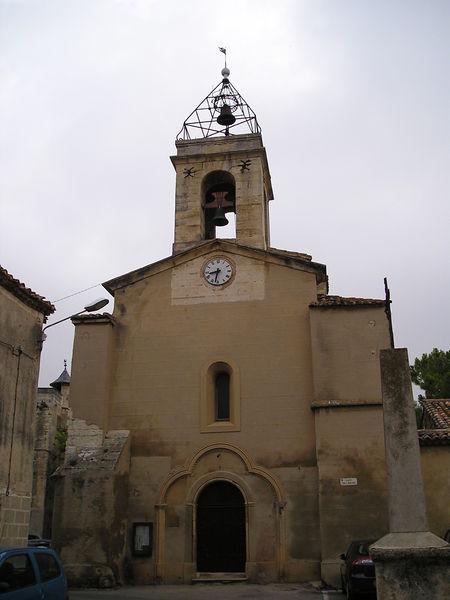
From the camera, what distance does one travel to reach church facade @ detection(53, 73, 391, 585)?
1658 centimetres

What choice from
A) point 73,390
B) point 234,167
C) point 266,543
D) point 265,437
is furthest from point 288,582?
point 234,167

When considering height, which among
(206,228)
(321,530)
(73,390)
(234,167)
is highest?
(234,167)

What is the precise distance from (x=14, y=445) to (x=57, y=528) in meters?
5.15

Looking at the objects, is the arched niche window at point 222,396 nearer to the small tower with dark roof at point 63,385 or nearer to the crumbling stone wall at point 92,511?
the crumbling stone wall at point 92,511

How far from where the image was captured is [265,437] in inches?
697

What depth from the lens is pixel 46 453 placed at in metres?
31.8

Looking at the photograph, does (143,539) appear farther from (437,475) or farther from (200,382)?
(437,475)

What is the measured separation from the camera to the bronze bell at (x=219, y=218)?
21.3 metres

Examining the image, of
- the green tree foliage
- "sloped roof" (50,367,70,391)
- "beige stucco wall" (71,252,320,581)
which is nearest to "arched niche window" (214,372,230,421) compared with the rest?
"beige stucco wall" (71,252,320,581)

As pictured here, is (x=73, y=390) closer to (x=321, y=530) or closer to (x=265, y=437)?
(x=265, y=437)

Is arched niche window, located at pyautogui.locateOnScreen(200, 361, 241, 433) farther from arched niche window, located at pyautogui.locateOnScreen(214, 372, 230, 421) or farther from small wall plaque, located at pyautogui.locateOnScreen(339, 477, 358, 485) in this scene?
small wall plaque, located at pyautogui.locateOnScreen(339, 477, 358, 485)

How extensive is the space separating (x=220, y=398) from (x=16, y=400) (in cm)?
725

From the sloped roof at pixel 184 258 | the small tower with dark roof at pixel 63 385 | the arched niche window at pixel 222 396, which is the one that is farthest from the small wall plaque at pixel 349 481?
the small tower with dark roof at pixel 63 385

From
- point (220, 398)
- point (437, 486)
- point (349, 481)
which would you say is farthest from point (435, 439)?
point (220, 398)
